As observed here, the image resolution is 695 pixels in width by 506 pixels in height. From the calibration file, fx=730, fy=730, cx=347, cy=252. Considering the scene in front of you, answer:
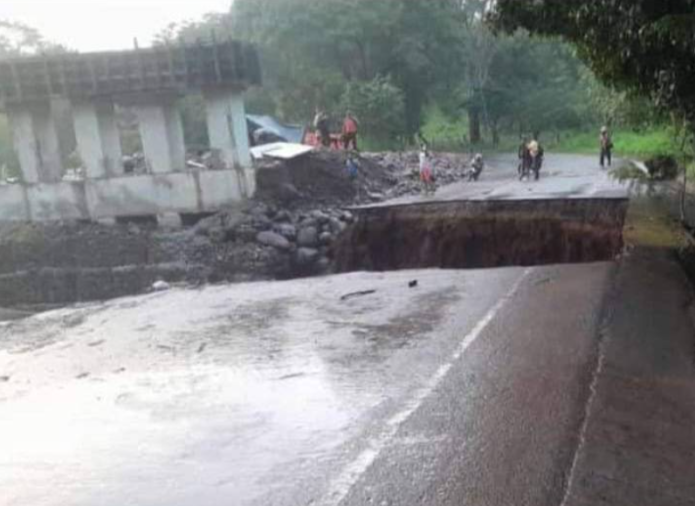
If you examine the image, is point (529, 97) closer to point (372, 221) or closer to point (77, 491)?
point (372, 221)

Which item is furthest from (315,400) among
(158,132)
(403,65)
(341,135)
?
(403,65)

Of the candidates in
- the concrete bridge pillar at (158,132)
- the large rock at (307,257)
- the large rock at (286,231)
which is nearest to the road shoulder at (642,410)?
the large rock at (307,257)

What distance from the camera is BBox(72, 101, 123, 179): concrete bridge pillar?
76.0 feet

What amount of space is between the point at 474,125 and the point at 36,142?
29436 mm

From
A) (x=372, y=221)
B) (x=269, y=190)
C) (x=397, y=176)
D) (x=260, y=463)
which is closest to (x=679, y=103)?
(x=260, y=463)

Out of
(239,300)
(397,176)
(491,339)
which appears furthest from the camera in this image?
(397,176)

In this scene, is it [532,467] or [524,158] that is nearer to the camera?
[532,467]

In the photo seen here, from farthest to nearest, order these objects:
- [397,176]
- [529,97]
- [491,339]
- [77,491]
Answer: [529,97] < [397,176] < [491,339] < [77,491]

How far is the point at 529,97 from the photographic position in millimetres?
45000

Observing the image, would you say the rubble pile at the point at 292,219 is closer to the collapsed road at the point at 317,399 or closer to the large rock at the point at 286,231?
the large rock at the point at 286,231

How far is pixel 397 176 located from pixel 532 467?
933 inches

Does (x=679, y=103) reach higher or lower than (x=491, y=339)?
higher

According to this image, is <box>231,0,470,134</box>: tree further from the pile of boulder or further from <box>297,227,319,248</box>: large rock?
<box>297,227,319,248</box>: large rock

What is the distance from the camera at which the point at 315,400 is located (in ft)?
21.4
